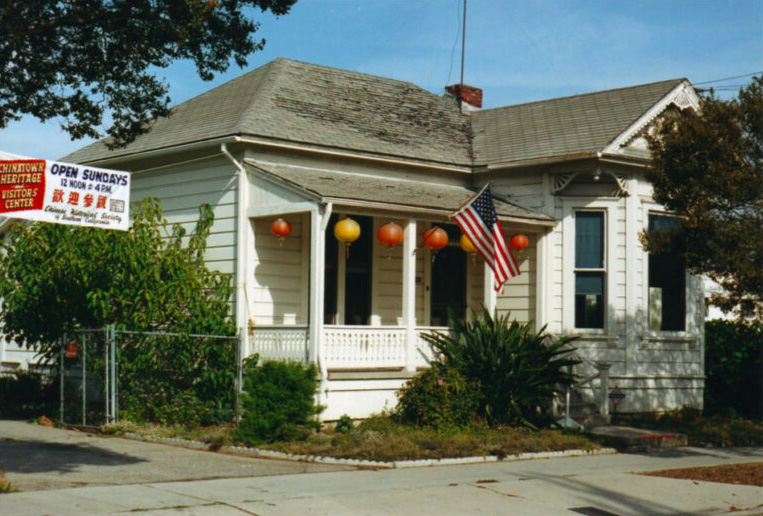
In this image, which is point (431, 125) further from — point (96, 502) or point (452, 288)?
point (96, 502)

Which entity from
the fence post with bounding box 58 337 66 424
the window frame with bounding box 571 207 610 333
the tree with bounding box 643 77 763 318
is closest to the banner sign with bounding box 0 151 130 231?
the fence post with bounding box 58 337 66 424

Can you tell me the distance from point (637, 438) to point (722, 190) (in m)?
4.72

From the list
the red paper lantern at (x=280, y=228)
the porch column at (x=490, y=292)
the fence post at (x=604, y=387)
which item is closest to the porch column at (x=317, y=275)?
the red paper lantern at (x=280, y=228)

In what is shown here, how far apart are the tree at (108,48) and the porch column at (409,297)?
535 cm

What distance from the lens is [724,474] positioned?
12.9 m

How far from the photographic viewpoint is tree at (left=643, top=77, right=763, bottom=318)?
12844 millimetres

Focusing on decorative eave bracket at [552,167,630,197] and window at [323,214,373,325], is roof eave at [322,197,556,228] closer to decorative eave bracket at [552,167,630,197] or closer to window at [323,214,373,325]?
decorative eave bracket at [552,167,630,197]

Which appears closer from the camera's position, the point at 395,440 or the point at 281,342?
the point at 395,440

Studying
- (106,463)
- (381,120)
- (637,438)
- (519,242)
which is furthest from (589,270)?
(106,463)

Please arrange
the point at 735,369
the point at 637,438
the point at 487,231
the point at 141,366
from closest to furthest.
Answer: the point at 637,438
the point at 141,366
the point at 487,231
the point at 735,369

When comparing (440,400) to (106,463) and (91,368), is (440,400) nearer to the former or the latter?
(106,463)

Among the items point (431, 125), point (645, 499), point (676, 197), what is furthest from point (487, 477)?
point (431, 125)

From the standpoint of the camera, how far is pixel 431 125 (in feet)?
69.2

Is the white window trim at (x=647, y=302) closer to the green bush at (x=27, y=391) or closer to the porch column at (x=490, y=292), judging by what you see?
the porch column at (x=490, y=292)
